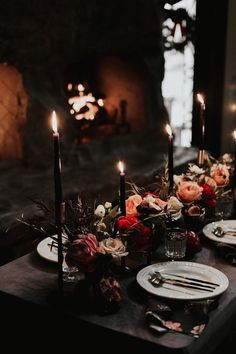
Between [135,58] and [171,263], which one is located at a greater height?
[135,58]

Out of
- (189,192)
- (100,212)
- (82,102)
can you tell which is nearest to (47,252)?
(100,212)

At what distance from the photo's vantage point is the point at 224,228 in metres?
1.95

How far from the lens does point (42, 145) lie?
11.0 ft

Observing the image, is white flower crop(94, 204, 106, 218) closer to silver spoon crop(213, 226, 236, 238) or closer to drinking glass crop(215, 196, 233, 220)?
silver spoon crop(213, 226, 236, 238)

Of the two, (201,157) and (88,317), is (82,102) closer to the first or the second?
(201,157)

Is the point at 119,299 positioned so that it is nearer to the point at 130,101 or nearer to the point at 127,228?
the point at 127,228

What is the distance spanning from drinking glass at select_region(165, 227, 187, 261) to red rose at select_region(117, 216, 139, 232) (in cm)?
19

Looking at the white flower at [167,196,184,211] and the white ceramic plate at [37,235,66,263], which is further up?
the white flower at [167,196,184,211]

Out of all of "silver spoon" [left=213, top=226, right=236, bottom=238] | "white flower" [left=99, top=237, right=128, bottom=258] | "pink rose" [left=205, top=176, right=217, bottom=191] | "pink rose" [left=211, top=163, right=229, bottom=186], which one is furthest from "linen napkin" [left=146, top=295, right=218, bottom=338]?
"pink rose" [left=211, top=163, right=229, bottom=186]

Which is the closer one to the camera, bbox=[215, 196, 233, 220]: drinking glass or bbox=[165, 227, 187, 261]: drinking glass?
bbox=[165, 227, 187, 261]: drinking glass

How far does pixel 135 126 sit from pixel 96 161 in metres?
0.72

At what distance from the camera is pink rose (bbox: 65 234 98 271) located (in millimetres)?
1351

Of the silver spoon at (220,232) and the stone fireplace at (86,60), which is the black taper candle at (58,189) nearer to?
the silver spoon at (220,232)

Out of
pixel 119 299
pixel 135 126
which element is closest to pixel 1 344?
pixel 119 299
